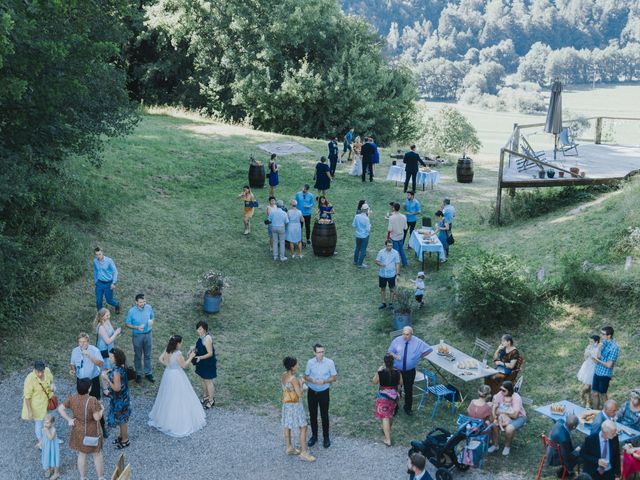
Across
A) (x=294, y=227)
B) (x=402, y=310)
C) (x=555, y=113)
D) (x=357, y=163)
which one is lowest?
(x=402, y=310)

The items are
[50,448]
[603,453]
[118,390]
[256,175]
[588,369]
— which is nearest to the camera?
[603,453]

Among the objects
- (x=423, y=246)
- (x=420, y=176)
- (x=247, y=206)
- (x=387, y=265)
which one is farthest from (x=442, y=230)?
(x=420, y=176)

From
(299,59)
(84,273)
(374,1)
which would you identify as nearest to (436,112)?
(299,59)

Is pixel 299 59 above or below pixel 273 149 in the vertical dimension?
above

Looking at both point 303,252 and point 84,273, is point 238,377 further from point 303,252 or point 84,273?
point 303,252

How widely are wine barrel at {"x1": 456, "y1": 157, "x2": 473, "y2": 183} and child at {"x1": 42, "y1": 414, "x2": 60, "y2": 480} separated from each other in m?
17.3

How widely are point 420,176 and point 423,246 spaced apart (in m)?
6.58

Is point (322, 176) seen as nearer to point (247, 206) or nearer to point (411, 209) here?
point (247, 206)

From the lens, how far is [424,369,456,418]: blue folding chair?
35.3ft

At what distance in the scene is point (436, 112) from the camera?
247 ft

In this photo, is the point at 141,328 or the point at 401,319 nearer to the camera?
the point at 141,328

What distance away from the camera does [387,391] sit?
982 cm

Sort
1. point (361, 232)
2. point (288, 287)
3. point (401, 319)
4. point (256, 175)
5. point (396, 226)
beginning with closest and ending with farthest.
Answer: point (401, 319) < point (396, 226) < point (288, 287) < point (361, 232) < point (256, 175)

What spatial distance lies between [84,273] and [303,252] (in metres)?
5.39
